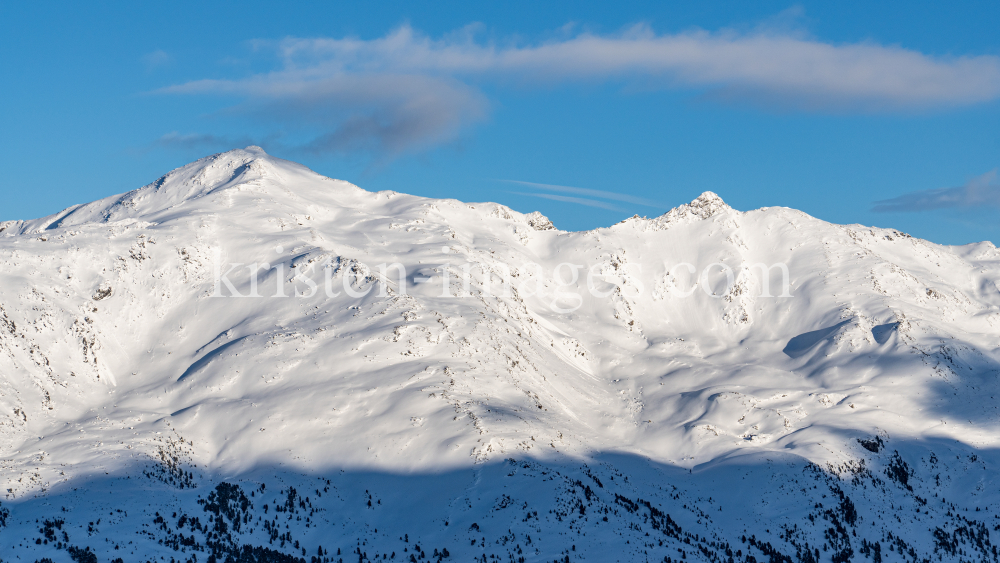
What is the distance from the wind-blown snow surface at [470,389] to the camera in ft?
344

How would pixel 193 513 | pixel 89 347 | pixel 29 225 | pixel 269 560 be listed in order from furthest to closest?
pixel 29 225
pixel 89 347
pixel 193 513
pixel 269 560

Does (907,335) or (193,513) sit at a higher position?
(907,335)

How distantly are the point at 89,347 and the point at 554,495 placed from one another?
67.9 meters

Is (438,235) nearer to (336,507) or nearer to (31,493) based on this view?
(336,507)

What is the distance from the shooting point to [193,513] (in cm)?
10288

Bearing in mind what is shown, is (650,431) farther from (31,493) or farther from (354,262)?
(31,493)

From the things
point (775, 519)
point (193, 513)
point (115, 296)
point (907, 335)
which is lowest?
point (775, 519)

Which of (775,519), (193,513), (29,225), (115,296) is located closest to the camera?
(193,513)

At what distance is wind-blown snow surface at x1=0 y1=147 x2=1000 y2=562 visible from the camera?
105m

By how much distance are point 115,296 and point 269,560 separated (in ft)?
203

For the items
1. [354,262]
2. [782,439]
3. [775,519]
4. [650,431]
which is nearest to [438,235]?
[354,262]

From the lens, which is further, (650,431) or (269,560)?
(650,431)

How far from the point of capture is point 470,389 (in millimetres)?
130000

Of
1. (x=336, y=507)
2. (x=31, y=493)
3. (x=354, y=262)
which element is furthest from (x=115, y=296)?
(x=336, y=507)
